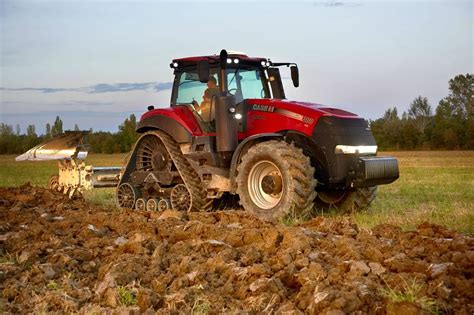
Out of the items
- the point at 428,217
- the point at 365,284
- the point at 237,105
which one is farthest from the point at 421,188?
the point at 365,284

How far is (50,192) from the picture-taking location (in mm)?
13242

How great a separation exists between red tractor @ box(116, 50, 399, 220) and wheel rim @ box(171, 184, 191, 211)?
0.02 m

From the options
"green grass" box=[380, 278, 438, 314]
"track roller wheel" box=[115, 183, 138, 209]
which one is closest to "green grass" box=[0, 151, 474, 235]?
"track roller wheel" box=[115, 183, 138, 209]

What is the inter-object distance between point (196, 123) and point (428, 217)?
4.16 meters

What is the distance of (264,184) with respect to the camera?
1015 cm

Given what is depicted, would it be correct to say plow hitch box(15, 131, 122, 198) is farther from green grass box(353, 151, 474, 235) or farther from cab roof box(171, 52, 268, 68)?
green grass box(353, 151, 474, 235)

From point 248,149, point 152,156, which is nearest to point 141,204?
point 152,156

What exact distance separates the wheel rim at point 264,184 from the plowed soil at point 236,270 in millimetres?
1654

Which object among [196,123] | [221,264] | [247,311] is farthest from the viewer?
[196,123]

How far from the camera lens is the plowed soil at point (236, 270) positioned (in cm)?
502

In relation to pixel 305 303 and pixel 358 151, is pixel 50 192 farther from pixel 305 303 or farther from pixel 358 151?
pixel 305 303

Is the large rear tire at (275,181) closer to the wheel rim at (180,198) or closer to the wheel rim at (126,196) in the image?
the wheel rim at (180,198)

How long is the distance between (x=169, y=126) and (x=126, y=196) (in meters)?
1.88

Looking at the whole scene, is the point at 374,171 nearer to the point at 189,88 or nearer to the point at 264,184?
the point at 264,184
